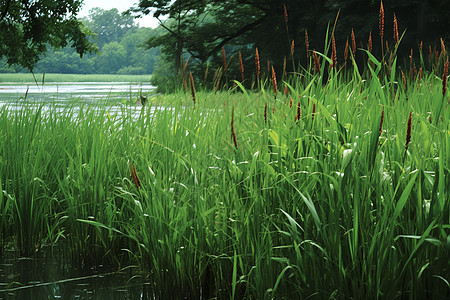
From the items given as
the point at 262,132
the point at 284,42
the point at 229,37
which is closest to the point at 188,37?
the point at 229,37

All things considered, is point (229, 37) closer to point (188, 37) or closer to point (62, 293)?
point (188, 37)

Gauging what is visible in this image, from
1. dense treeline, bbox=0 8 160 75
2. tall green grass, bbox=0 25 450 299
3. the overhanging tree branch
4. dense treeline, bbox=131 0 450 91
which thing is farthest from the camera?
dense treeline, bbox=0 8 160 75

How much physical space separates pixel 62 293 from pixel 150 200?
839mm

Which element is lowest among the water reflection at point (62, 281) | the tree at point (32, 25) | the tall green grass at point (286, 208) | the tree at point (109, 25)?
the water reflection at point (62, 281)

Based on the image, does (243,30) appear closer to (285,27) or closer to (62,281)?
(285,27)

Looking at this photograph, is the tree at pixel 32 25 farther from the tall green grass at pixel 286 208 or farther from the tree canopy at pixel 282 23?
the tall green grass at pixel 286 208

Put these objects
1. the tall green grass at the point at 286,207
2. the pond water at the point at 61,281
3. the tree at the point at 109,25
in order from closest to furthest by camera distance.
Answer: the tall green grass at the point at 286,207
the pond water at the point at 61,281
the tree at the point at 109,25

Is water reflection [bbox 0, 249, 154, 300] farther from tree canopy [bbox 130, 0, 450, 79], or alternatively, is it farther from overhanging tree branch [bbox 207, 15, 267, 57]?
overhanging tree branch [bbox 207, 15, 267, 57]

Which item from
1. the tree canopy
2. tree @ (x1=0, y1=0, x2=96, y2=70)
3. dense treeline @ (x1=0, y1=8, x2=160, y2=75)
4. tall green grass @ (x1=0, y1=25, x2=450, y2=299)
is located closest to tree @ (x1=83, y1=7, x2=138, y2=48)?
dense treeline @ (x1=0, y1=8, x2=160, y2=75)

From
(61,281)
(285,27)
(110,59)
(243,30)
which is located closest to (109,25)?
(110,59)

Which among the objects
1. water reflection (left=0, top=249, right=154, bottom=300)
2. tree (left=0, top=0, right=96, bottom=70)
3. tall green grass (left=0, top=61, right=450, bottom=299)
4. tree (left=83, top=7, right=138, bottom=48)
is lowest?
water reflection (left=0, top=249, right=154, bottom=300)

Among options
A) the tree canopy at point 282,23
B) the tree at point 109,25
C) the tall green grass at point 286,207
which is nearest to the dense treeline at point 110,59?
the tree at point 109,25

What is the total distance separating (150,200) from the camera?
3.16 meters

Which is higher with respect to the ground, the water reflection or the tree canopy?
the tree canopy
